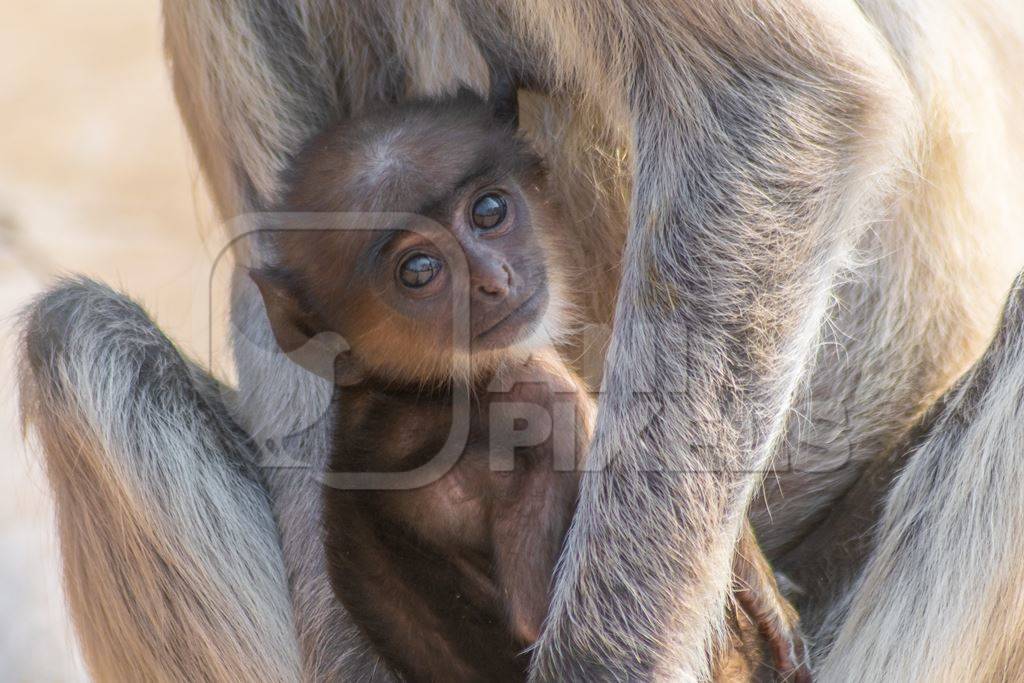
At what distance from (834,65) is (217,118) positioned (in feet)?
5.47

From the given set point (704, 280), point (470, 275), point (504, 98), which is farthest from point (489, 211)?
point (704, 280)

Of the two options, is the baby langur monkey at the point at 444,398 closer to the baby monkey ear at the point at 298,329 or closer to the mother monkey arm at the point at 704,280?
the baby monkey ear at the point at 298,329

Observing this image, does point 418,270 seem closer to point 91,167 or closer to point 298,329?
point 298,329

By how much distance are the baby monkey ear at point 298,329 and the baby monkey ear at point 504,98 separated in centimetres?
61

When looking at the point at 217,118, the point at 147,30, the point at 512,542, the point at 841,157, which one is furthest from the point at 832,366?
the point at 147,30

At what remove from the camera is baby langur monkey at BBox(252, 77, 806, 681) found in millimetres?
3035

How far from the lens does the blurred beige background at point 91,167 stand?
7.16 m

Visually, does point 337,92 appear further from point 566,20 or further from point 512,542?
point 512,542

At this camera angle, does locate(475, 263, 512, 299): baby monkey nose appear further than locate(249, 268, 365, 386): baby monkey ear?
No

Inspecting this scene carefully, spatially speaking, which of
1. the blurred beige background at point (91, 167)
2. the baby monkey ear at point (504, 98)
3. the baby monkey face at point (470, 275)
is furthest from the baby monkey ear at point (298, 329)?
the blurred beige background at point (91, 167)

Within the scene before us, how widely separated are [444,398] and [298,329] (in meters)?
0.37

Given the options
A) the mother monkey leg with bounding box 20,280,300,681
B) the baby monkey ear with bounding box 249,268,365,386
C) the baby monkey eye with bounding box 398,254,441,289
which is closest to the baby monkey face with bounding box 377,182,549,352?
the baby monkey eye with bounding box 398,254,441,289

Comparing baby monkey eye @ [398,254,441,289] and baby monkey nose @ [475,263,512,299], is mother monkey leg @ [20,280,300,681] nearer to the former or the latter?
baby monkey eye @ [398,254,441,289]

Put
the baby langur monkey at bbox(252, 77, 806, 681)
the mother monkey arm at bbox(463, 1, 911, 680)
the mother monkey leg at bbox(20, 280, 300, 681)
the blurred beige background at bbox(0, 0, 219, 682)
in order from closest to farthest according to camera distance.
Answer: the mother monkey arm at bbox(463, 1, 911, 680), the baby langur monkey at bbox(252, 77, 806, 681), the mother monkey leg at bbox(20, 280, 300, 681), the blurred beige background at bbox(0, 0, 219, 682)
